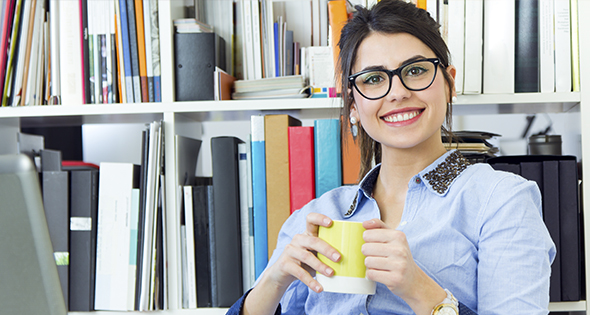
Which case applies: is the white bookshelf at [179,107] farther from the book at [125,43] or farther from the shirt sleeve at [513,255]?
the shirt sleeve at [513,255]

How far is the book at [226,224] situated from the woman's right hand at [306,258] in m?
0.35

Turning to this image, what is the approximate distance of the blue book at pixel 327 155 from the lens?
1198 mm

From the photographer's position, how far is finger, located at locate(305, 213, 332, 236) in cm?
68

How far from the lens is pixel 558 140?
1.28 meters

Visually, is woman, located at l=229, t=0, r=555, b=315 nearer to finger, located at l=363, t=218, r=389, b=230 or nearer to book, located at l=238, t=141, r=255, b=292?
finger, located at l=363, t=218, r=389, b=230

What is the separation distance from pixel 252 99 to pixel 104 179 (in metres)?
0.45

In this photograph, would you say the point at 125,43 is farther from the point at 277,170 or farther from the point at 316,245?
the point at 316,245

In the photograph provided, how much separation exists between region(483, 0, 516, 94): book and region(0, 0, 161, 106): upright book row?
Answer: 0.86 m

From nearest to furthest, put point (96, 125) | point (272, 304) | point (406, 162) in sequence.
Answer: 1. point (272, 304)
2. point (406, 162)
3. point (96, 125)

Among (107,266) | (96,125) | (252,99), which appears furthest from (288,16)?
(107,266)

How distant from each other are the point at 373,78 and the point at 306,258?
0.43 metres

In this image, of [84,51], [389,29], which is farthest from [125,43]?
[389,29]

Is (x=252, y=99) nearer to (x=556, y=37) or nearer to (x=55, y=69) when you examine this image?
(x=55, y=69)

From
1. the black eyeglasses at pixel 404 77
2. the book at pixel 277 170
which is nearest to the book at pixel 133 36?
the book at pixel 277 170
